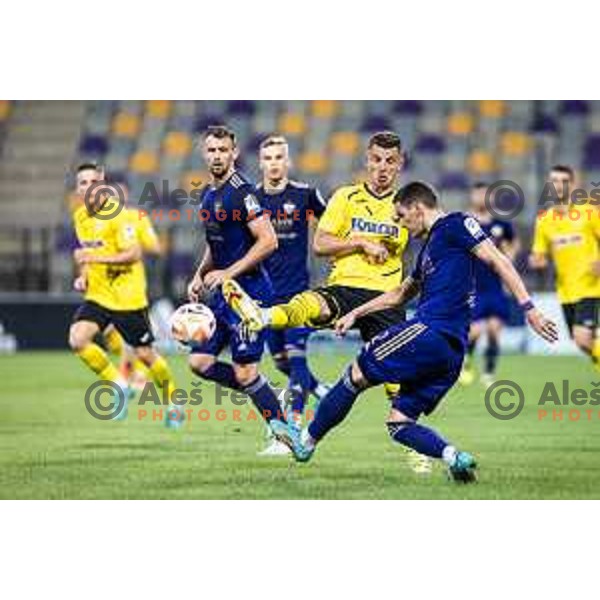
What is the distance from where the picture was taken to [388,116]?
51.1 feet

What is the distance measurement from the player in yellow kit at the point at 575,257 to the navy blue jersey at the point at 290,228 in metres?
1.80

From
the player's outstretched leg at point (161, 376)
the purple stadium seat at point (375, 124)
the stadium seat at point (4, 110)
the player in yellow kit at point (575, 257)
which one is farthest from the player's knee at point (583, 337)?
the stadium seat at point (4, 110)

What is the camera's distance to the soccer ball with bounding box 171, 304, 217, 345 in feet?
24.1

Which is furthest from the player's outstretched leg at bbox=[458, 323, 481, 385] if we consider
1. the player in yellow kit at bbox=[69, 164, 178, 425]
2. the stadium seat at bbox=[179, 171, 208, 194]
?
the player in yellow kit at bbox=[69, 164, 178, 425]

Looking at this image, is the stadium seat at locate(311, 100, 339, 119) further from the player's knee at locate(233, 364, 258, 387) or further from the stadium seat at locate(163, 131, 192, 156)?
the player's knee at locate(233, 364, 258, 387)

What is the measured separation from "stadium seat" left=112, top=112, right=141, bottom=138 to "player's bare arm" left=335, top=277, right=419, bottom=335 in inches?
351

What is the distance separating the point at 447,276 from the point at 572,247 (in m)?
4.18

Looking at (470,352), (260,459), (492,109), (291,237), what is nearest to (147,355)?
(291,237)

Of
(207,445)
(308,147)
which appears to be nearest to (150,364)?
(207,445)

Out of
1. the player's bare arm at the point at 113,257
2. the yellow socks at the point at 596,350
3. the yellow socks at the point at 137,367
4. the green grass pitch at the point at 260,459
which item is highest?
the player's bare arm at the point at 113,257

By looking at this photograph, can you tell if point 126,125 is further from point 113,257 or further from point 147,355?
point 147,355

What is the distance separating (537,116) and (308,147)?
2.42m

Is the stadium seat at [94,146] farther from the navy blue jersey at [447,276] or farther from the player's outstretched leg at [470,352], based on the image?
the navy blue jersey at [447,276]

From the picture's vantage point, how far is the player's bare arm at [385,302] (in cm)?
657
